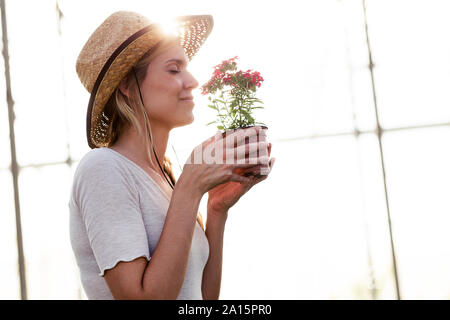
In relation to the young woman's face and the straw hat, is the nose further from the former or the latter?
the straw hat

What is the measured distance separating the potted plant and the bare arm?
292 mm

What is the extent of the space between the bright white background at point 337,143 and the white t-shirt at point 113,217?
1.57 m

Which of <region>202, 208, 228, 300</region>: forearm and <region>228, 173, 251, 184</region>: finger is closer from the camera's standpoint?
<region>228, 173, 251, 184</region>: finger

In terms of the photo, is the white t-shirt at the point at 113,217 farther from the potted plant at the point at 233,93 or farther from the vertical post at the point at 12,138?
the vertical post at the point at 12,138

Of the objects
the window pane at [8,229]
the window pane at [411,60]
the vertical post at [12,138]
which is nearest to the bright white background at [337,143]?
the window pane at [411,60]

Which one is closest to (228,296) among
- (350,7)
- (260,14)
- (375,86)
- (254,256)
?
(254,256)

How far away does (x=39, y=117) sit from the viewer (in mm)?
2959

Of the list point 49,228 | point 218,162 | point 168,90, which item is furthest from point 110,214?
point 49,228

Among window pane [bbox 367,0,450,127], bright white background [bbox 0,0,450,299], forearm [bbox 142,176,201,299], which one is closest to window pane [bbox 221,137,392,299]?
bright white background [bbox 0,0,450,299]

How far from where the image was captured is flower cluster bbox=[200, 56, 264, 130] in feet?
3.62

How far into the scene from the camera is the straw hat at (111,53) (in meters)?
0.99

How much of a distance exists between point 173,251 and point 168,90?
399 mm
